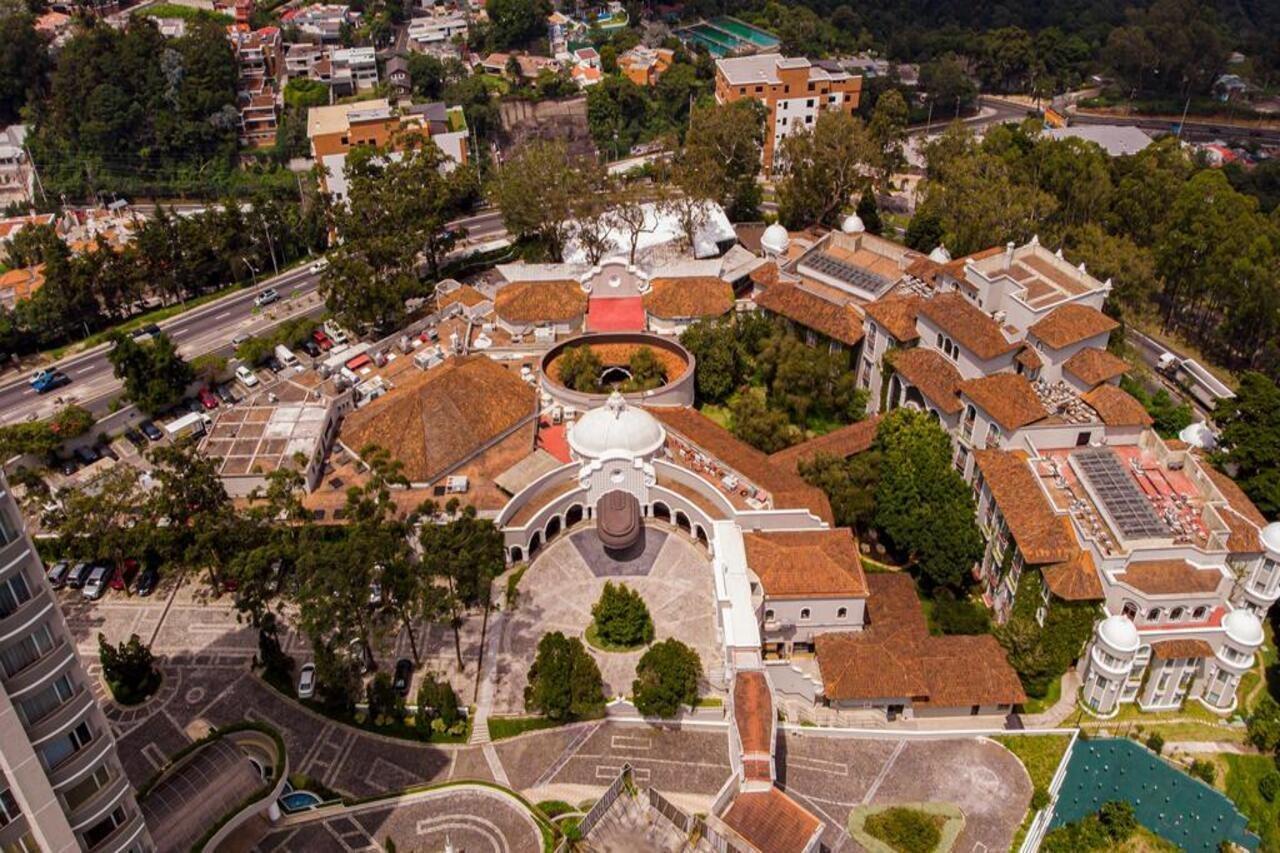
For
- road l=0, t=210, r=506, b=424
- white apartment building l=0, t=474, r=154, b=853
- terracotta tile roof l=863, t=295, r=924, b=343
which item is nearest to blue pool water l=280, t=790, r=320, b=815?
white apartment building l=0, t=474, r=154, b=853

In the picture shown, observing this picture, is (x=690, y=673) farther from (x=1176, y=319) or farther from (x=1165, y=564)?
(x=1176, y=319)

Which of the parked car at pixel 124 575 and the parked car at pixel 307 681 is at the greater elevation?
the parked car at pixel 124 575

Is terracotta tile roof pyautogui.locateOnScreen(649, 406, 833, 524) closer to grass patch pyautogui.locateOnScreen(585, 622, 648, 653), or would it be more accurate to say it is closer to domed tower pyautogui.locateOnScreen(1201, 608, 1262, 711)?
grass patch pyautogui.locateOnScreen(585, 622, 648, 653)

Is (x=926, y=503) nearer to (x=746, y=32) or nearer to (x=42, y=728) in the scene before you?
(x=42, y=728)

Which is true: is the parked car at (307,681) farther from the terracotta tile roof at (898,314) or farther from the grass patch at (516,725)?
the terracotta tile roof at (898,314)

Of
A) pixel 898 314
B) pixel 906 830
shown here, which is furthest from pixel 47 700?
pixel 898 314

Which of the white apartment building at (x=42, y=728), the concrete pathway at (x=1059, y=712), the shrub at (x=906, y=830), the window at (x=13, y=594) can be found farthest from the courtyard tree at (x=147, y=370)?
the concrete pathway at (x=1059, y=712)

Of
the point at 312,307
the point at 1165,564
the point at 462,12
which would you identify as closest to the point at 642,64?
the point at 462,12
